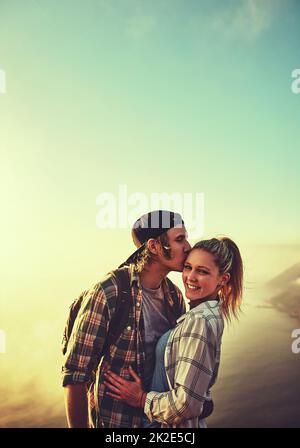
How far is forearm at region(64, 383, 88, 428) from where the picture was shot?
1996 millimetres

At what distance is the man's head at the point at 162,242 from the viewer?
2.16m

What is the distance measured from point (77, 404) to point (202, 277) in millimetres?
892

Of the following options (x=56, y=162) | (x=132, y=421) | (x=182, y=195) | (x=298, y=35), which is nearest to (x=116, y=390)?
(x=132, y=421)

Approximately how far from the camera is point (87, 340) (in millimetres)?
1997

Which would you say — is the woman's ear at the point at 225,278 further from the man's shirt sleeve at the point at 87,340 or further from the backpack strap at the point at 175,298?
the man's shirt sleeve at the point at 87,340

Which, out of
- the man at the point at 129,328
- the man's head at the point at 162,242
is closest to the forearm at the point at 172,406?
the man at the point at 129,328

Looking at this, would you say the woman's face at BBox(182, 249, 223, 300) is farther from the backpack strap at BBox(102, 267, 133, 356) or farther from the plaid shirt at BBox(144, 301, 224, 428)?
the backpack strap at BBox(102, 267, 133, 356)

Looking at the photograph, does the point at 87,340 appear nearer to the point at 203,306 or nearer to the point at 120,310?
the point at 120,310

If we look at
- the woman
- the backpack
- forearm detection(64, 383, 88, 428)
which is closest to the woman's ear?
the woman

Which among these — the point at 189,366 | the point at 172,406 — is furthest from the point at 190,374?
the point at 172,406

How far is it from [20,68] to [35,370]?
6.80 feet

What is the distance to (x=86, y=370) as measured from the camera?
6.52 feet

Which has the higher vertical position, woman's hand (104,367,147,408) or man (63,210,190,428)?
man (63,210,190,428)
